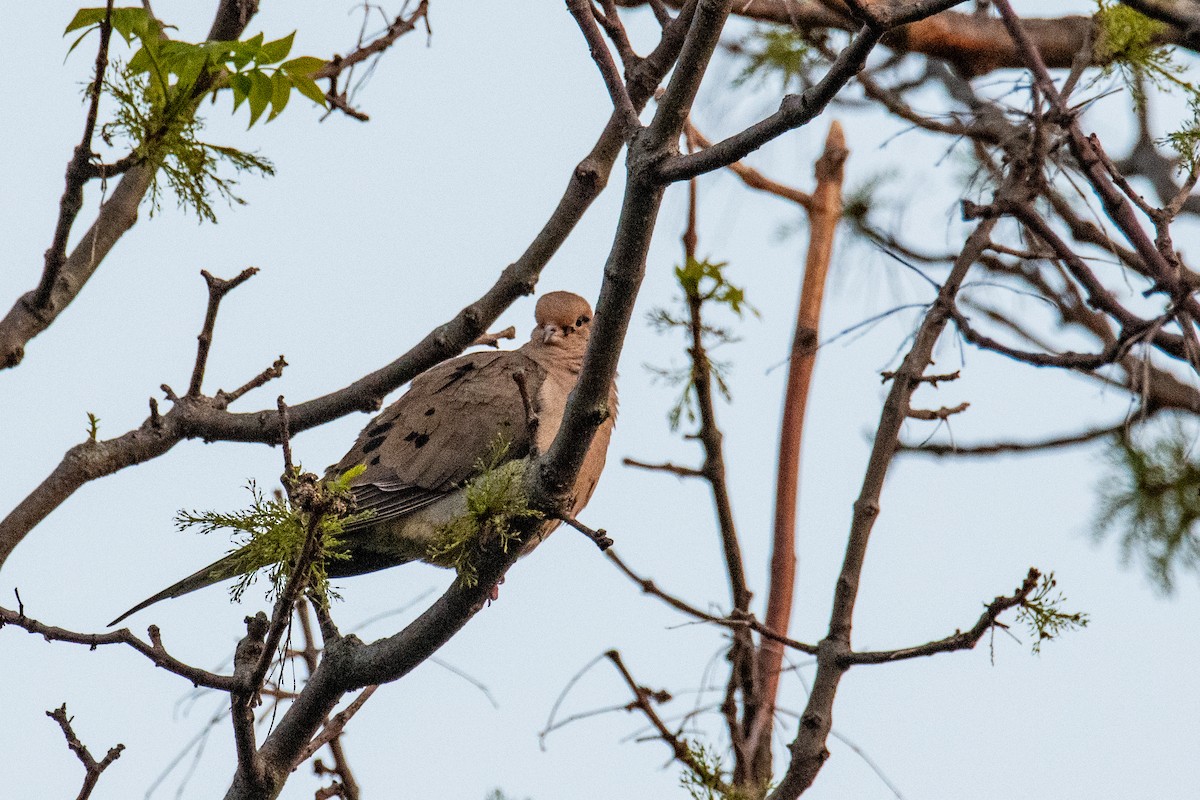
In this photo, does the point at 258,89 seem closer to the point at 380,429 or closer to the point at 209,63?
the point at 209,63

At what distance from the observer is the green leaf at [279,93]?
3219mm

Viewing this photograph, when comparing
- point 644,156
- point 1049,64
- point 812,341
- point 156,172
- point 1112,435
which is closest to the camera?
point 644,156

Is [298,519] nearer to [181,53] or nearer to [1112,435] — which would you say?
[181,53]

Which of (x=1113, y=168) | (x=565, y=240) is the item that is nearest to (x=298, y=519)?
(x=565, y=240)

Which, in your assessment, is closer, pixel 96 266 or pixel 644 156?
pixel 644 156

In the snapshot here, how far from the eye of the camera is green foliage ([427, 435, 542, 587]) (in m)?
2.73

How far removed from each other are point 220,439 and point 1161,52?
309cm

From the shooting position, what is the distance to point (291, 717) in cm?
320

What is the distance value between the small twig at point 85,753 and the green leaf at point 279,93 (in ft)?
4.76

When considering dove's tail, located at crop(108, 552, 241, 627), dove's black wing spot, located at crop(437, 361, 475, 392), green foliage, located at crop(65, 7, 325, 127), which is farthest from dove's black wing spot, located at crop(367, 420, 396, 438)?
green foliage, located at crop(65, 7, 325, 127)

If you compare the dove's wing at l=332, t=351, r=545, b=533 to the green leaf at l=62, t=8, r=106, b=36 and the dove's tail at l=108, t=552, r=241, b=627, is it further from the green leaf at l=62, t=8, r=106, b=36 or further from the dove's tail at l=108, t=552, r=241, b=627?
the green leaf at l=62, t=8, r=106, b=36

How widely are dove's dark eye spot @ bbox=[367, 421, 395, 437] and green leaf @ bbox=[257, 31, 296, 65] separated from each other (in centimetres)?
203

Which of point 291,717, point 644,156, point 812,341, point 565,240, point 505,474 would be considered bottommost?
point 291,717

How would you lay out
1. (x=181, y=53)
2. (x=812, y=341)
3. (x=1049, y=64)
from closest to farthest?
(x=181, y=53)
(x=812, y=341)
(x=1049, y=64)
